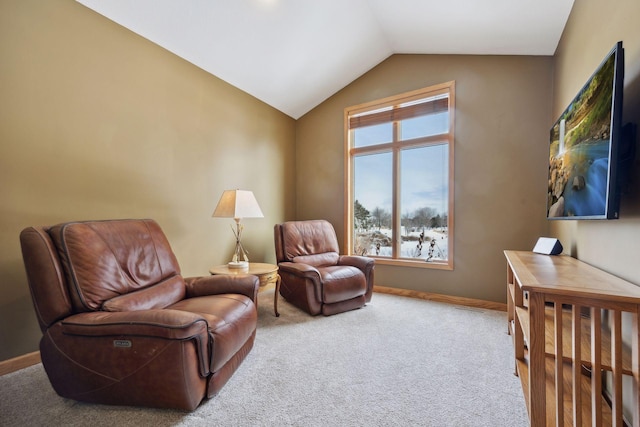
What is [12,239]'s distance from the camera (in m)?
1.84

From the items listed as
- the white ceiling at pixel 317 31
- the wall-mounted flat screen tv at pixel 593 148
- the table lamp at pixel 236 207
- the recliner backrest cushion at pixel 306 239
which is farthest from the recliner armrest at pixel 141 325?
the white ceiling at pixel 317 31

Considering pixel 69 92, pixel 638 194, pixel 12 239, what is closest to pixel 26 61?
pixel 69 92

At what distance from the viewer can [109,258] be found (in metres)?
1.74

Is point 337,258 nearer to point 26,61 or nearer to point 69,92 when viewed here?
point 69,92

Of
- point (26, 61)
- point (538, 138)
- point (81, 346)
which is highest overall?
point (26, 61)

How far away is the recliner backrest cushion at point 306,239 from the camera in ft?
10.8

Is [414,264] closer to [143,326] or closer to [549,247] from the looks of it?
[549,247]

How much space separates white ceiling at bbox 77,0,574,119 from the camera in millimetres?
2375

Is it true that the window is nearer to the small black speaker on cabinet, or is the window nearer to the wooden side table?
the small black speaker on cabinet

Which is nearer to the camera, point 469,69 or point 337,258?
point 469,69

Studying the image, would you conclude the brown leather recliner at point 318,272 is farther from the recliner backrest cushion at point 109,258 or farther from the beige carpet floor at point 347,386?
the recliner backrest cushion at point 109,258

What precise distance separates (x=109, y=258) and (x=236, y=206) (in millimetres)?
1105

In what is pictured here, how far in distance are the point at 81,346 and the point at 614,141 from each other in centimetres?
275

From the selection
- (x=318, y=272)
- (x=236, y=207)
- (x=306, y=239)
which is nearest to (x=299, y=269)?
(x=318, y=272)
